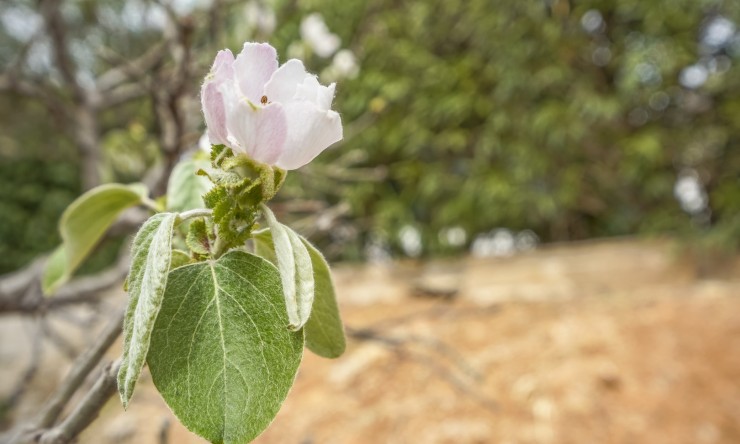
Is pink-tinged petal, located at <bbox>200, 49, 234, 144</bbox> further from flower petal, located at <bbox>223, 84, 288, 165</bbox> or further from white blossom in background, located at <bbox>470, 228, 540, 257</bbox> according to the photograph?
white blossom in background, located at <bbox>470, 228, 540, 257</bbox>

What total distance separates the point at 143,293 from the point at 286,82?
0.13 meters

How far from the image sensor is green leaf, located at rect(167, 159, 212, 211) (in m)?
0.46

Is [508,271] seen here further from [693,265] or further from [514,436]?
[514,436]

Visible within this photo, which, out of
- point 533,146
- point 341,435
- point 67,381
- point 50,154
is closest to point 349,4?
point 533,146

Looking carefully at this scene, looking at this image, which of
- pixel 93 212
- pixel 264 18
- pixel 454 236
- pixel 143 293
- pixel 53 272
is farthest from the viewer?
pixel 454 236

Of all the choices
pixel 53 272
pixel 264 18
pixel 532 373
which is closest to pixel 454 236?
pixel 532 373

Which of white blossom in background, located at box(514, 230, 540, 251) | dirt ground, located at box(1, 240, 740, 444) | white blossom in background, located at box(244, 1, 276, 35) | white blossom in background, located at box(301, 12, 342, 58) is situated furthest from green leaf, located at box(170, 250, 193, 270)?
white blossom in background, located at box(514, 230, 540, 251)

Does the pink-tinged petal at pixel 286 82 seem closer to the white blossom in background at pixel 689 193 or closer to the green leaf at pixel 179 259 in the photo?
the green leaf at pixel 179 259

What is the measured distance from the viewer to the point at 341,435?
5.09 ft

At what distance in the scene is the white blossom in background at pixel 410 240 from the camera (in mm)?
3604

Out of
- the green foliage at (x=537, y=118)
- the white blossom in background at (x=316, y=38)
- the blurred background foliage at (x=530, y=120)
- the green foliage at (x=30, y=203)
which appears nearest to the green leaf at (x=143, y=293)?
the white blossom in background at (x=316, y=38)

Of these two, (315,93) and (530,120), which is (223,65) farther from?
(530,120)

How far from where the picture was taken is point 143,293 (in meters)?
0.30

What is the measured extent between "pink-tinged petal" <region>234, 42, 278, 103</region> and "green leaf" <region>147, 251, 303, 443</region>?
0.31 feet
